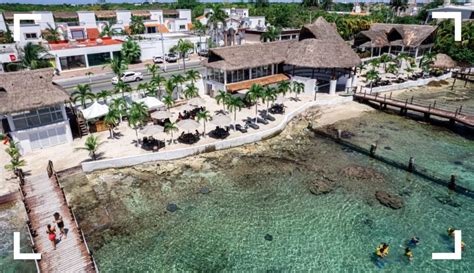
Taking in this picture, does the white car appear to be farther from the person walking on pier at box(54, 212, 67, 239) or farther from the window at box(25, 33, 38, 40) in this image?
the window at box(25, 33, 38, 40)

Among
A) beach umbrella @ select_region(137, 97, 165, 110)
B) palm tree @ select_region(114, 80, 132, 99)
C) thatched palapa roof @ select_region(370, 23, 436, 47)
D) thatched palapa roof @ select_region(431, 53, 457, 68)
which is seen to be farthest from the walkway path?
thatched palapa roof @ select_region(370, 23, 436, 47)

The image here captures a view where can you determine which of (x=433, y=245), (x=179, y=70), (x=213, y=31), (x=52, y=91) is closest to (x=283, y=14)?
(x=213, y=31)

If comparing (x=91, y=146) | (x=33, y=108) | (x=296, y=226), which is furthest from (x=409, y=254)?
(x=33, y=108)

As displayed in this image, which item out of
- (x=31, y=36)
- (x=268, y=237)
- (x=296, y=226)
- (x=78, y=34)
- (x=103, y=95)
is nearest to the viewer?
(x=268, y=237)

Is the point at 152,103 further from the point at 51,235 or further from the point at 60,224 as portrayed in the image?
the point at 51,235

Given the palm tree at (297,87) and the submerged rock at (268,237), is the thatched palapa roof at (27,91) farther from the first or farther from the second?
the palm tree at (297,87)

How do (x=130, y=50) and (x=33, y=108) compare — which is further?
(x=130, y=50)

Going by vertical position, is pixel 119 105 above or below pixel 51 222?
above
